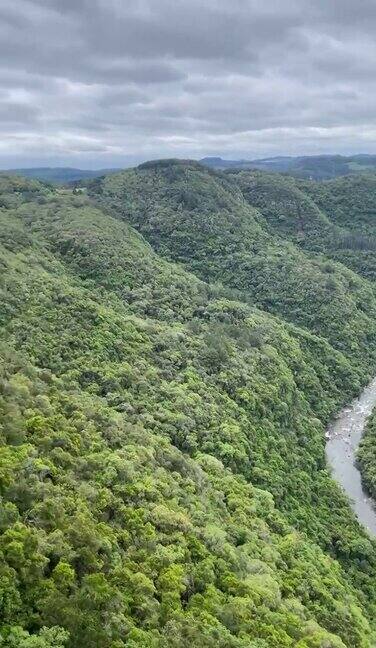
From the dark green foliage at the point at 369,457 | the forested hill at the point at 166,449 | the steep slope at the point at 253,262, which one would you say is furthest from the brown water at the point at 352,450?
the steep slope at the point at 253,262

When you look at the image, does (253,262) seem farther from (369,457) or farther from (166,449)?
Result: (166,449)

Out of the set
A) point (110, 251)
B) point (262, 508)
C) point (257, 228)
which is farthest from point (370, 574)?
point (257, 228)

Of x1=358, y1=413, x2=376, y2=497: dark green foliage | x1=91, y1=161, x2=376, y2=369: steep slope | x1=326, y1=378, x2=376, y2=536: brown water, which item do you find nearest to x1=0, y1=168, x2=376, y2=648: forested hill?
x1=91, y1=161, x2=376, y2=369: steep slope

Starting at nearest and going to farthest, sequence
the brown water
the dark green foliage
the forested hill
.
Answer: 1. the forested hill
2. the brown water
3. the dark green foliage

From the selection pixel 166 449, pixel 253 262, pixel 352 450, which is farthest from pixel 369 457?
pixel 253 262

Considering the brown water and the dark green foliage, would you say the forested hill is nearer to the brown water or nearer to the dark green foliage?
the brown water

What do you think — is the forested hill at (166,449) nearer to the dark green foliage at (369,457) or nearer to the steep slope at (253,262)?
the steep slope at (253,262)
